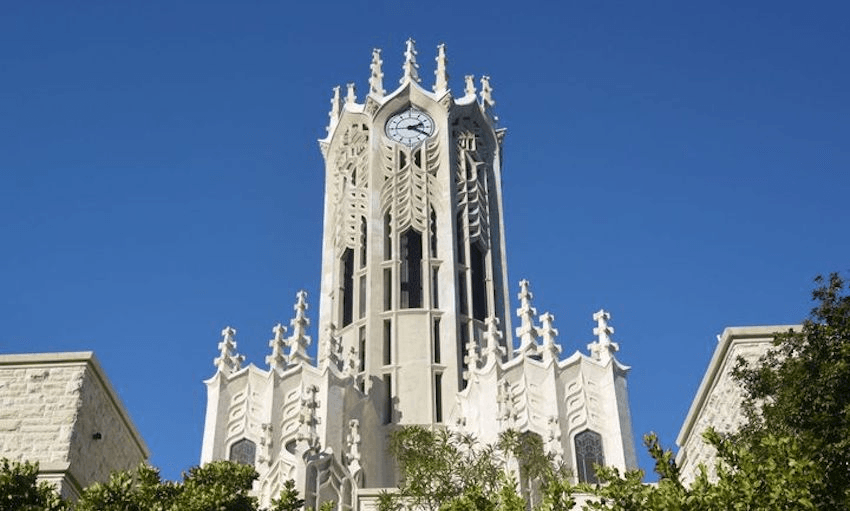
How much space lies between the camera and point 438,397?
39.2 m

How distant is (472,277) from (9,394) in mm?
26328

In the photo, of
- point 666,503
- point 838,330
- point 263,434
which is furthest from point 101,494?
point 263,434

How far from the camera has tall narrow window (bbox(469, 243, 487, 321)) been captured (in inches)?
1698

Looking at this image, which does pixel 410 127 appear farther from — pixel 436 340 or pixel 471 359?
pixel 471 359

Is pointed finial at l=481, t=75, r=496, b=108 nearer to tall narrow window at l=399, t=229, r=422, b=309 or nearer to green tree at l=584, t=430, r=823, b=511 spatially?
tall narrow window at l=399, t=229, r=422, b=309

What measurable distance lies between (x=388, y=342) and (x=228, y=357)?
5.94 m

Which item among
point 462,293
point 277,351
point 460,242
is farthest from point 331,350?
point 460,242

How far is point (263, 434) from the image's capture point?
34.8m

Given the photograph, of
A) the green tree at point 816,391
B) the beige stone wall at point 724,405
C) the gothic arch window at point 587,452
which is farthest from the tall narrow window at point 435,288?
the green tree at point 816,391

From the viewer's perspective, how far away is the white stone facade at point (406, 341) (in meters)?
34.4

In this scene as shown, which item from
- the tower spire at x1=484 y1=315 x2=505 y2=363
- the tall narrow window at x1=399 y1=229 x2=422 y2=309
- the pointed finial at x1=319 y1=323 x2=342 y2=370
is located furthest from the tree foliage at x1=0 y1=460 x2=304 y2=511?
the tall narrow window at x1=399 y1=229 x2=422 y2=309

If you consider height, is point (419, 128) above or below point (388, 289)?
above

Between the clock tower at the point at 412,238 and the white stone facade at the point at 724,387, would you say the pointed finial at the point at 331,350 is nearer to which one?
the clock tower at the point at 412,238

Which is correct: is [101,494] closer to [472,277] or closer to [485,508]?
[485,508]
